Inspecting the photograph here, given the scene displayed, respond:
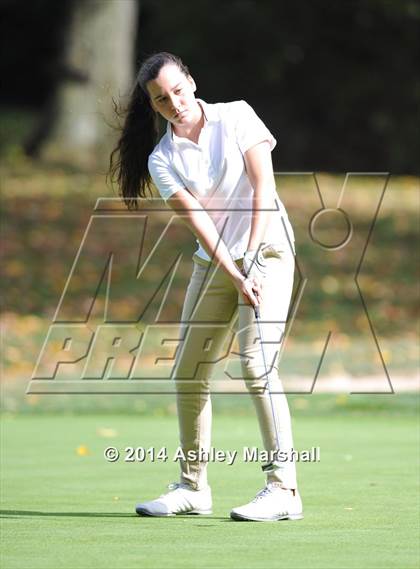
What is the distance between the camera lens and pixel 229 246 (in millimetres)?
5832

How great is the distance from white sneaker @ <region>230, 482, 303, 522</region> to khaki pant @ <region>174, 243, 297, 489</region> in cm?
5

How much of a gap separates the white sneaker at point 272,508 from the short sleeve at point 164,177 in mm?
1263

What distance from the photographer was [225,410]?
11.6 meters

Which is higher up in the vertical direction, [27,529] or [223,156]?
[223,156]

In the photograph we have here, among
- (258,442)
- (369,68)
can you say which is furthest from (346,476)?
(369,68)

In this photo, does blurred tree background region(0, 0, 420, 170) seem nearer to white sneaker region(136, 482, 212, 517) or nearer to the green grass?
the green grass

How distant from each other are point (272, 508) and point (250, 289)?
2.86ft

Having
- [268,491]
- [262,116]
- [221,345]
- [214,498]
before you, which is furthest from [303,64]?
[268,491]

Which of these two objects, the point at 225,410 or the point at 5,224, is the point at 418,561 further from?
the point at 5,224

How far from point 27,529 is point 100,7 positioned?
16532 millimetres

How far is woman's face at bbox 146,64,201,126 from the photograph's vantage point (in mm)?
5719

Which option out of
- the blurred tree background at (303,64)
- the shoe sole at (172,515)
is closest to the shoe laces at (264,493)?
the shoe sole at (172,515)

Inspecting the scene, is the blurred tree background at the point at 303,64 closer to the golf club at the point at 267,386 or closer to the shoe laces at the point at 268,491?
the golf club at the point at 267,386

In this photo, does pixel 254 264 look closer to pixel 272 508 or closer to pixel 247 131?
pixel 247 131
